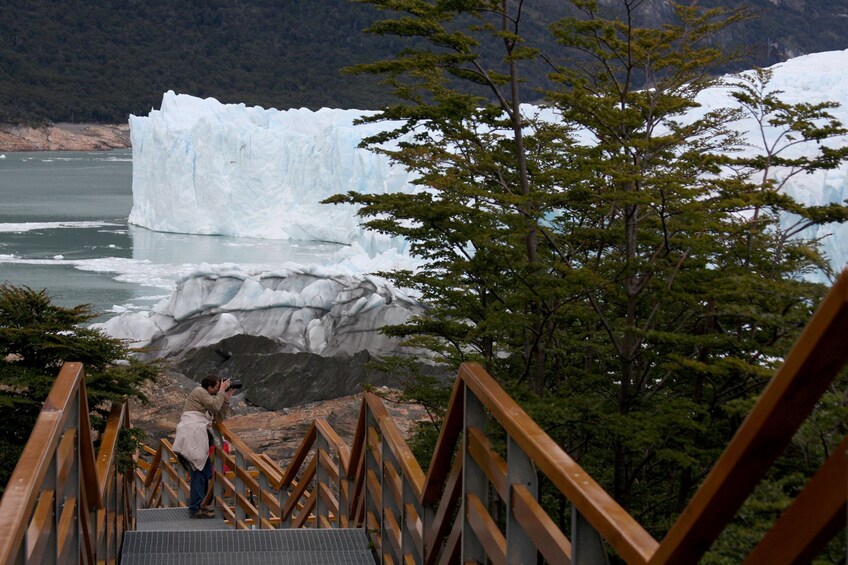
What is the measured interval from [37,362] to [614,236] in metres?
6.15

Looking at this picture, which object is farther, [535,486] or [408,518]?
[408,518]

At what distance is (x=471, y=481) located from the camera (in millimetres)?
2893

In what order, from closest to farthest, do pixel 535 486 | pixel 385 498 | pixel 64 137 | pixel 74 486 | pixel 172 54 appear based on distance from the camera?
pixel 535 486 < pixel 74 486 < pixel 385 498 < pixel 64 137 < pixel 172 54

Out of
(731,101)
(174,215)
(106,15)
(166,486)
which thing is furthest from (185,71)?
(166,486)

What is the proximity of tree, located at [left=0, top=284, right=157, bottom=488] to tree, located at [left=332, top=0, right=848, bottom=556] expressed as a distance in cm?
358

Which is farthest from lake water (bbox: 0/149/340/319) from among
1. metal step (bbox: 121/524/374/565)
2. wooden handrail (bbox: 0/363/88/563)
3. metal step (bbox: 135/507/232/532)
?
wooden handrail (bbox: 0/363/88/563)

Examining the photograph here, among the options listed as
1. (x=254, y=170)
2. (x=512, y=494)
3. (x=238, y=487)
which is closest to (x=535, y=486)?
(x=512, y=494)

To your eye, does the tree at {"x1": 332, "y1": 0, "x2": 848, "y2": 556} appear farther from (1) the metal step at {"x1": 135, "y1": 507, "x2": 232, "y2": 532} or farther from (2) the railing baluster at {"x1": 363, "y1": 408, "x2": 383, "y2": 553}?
(2) the railing baluster at {"x1": 363, "y1": 408, "x2": 383, "y2": 553}

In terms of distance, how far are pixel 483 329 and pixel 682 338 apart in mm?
2596

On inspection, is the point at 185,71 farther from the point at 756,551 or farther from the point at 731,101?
the point at 756,551

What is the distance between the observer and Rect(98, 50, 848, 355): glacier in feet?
87.4

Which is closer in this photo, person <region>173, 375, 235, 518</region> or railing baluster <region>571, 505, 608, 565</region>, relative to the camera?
railing baluster <region>571, 505, 608, 565</region>

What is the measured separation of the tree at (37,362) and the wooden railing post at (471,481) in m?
2.53

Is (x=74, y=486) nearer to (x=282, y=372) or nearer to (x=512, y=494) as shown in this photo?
(x=512, y=494)
